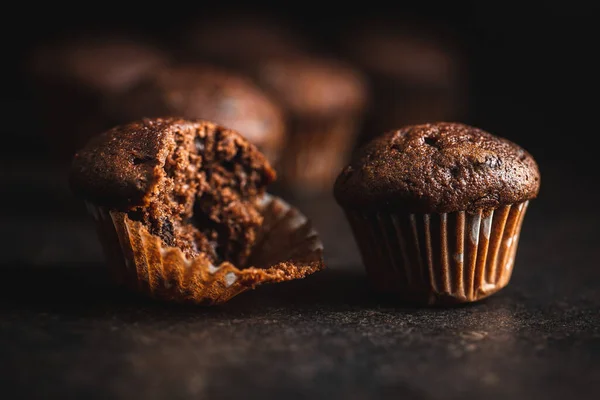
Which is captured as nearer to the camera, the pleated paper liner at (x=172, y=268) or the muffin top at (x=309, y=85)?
the pleated paper liner at (x=172, y=268)

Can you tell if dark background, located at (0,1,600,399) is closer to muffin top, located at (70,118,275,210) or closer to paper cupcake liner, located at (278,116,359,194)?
muffin top, located at (70,118,275,210)

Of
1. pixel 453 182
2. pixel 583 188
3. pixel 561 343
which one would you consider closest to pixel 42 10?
pixel 583 188

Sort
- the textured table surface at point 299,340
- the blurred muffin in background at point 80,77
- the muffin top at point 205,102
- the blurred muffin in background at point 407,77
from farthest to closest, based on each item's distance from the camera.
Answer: the blurred muffin in background at point 407,77
the blurred muffin in background at point 80,77
the muffin top at point 205,102
the textured table surface at point 299,340

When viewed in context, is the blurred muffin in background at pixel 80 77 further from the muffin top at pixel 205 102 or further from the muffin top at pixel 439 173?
the muffin top at pixel 439 173

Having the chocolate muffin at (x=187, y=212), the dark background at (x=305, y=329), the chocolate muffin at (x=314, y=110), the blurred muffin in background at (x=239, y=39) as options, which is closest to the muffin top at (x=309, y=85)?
the chocolate muffin at (x=314, y=110)

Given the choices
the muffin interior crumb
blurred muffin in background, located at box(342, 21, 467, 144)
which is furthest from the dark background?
blurred muffin in background, located at box(342, 21, 467, 144)

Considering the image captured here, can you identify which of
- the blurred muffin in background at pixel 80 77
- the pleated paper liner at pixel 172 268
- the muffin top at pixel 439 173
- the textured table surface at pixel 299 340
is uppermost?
the blurred muffin in background at pixel 80 77

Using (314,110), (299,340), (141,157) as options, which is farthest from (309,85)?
(299,340)
